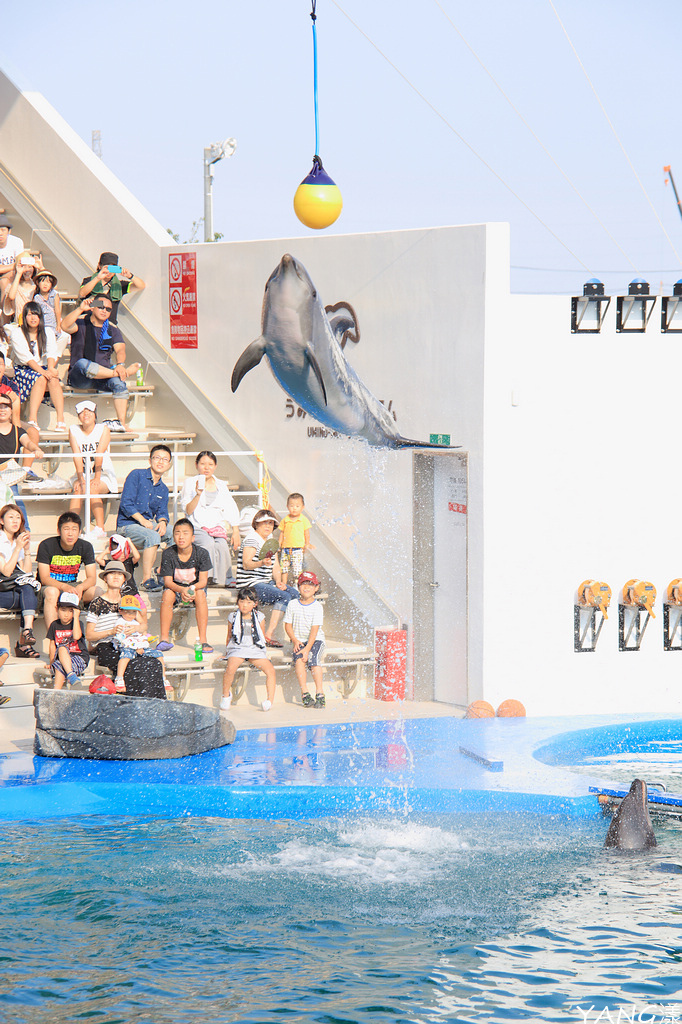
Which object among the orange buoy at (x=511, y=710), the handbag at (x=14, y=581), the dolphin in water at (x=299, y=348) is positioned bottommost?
the orange buoy at (x=511, y=710)

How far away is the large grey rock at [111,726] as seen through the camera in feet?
26.4

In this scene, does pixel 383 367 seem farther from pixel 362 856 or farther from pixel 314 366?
pixel 362 856

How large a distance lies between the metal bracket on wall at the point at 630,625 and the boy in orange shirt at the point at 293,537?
2.61 metres

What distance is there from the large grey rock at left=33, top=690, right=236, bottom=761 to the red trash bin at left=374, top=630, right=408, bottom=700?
214 centimetres

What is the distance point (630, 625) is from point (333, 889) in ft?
14.5

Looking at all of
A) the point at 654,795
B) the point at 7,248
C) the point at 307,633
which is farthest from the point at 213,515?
the point at 654,795

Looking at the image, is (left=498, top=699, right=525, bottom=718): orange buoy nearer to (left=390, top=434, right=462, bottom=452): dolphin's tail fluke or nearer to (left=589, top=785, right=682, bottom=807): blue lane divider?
(left=589, top=785, right=682, bottom=807): blue lane divider

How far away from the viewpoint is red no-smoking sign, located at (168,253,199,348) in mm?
12094

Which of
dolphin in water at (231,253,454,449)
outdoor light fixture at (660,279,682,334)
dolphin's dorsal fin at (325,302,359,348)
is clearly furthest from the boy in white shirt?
outdoor light fixture at (660,279,682,334)

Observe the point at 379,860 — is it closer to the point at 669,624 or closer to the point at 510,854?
the point at 510,854

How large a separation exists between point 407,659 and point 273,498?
208 cm

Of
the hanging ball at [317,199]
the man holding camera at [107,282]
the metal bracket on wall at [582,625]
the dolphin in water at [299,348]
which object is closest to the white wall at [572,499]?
the metal bracket on wall at [582,625]

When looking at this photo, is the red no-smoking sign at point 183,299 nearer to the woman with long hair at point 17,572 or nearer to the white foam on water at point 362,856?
the woman with long hair at point 17,572

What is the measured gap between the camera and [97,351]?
1178 cm
